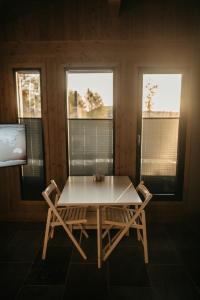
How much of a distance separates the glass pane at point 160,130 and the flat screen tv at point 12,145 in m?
1.73

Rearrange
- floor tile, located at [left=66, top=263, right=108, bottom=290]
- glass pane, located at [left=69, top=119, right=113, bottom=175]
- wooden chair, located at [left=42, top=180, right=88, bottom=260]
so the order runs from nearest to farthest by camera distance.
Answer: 1. floor tile, located at [left=66, top=263, right=108, bottom=290]
2. wooden chair, located at [left=42, top=180, right=88, bottom=260]
3. glass pane, located at [left=69, top=119, right=113, bottom=175]

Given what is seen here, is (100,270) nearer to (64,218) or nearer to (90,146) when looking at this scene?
(64,218)

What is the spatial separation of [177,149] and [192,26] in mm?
1706

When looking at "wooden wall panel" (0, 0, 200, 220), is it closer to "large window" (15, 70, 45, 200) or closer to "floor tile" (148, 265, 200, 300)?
"large window" (15, 70, 45, 200)

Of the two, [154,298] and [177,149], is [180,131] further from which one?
[154,298]

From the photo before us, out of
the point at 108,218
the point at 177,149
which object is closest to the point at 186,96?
the point at 177,149

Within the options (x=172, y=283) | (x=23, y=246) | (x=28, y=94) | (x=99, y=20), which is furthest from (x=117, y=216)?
(x=99, y=20)

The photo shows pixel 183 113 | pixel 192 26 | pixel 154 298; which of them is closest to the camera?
pixel 154 298

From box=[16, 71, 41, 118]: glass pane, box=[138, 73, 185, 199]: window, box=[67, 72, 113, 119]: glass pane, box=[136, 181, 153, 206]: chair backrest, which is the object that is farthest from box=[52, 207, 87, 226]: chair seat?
box=[16, 71, 41, 118]: glass pane

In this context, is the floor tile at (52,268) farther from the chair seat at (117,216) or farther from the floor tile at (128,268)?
the chair seat at (117,216)

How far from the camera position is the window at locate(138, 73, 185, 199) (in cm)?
326

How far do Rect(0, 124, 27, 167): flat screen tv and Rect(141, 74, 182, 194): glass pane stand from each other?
1.73 m

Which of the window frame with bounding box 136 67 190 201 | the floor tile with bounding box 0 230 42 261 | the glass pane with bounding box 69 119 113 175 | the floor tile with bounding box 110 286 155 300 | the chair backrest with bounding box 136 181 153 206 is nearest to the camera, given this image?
the floor tile with bounding box 110 286 155 300

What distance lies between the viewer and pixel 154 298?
2.08m
